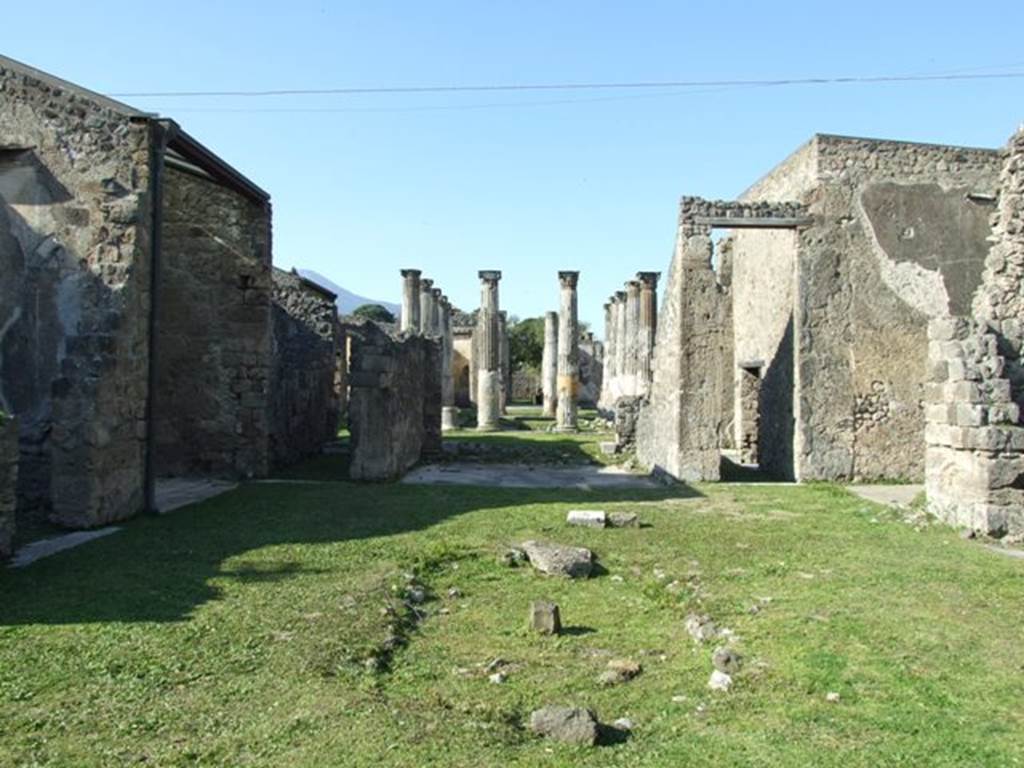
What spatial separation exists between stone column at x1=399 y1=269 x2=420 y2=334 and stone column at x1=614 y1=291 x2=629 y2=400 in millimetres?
7870

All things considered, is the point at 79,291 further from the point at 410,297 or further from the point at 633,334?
the point at 633,334

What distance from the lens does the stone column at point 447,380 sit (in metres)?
29.6

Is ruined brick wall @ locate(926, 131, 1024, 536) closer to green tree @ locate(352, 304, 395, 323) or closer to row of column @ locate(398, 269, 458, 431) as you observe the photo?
row of column @ locate(398, 269, 458, 431)

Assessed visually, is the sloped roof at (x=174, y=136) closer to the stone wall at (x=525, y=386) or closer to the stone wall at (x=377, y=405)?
the stone wall at (x=377, y=405)

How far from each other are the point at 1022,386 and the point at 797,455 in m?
4.62

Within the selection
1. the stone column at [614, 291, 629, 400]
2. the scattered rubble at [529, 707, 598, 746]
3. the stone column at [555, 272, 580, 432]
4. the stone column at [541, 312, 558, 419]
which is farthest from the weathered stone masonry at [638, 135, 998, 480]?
the stone column at [541, 312, 558, 419]

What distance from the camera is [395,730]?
416 centimetres

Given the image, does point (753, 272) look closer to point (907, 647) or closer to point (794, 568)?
point (794, 568)

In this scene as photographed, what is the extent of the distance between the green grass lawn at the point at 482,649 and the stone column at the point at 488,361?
1888cm

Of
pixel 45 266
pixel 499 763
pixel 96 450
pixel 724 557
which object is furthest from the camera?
pixel 45 266

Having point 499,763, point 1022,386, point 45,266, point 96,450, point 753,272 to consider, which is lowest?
point 499,763

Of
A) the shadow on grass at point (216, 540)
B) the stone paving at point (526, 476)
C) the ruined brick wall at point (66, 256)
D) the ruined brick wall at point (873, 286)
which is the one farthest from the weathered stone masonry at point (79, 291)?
the ruined brick wall at point (873, 286)

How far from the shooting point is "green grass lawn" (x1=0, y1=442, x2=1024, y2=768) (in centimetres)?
406

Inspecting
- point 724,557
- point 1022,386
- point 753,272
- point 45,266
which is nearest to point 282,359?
point 45,266
